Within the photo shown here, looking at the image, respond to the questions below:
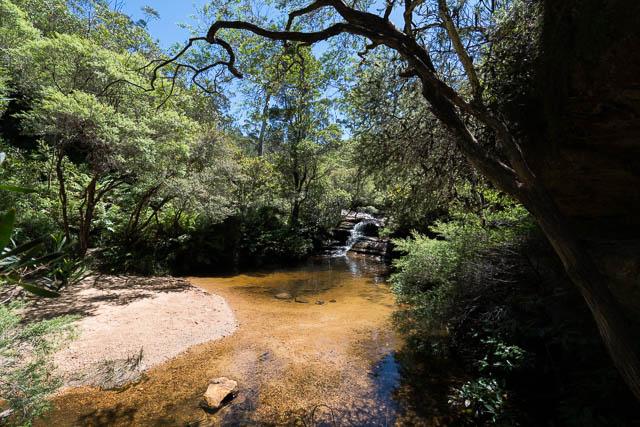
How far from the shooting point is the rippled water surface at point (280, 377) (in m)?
3.04

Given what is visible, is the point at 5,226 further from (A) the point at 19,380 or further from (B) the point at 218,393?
(B) the point at 218,393

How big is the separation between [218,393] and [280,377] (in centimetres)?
89

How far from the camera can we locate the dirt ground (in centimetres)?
388

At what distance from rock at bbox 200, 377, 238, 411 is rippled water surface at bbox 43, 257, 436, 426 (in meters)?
0.08

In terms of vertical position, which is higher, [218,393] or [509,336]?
[509,336]

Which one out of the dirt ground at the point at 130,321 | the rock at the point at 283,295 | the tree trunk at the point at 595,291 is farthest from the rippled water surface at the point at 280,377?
the tree trunk at the point at 595,291

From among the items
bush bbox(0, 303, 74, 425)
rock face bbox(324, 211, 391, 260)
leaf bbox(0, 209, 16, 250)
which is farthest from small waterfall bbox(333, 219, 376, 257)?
leaf bbox(0, 209, 16, 250)

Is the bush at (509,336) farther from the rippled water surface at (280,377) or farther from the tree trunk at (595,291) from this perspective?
the rippled water surface at (280,377)

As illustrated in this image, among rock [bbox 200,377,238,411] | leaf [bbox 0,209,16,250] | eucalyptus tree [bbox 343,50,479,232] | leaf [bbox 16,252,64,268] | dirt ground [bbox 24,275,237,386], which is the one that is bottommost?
rock [bbox 200,377,238,411]

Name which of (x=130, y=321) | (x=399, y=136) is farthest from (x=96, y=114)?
(x=399, y=136)

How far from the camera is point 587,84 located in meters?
2.41

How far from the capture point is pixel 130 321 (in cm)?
508

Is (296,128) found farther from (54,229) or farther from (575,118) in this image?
(575,118)

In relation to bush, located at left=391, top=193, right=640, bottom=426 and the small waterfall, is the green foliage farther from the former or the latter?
the small waterfall
